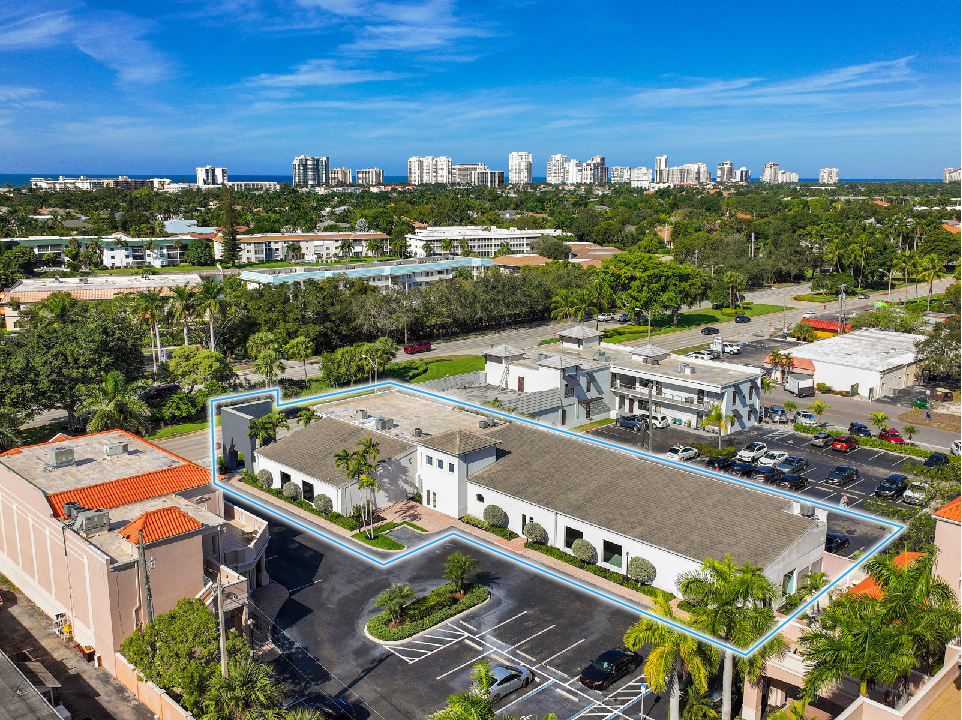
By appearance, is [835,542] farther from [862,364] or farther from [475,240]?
[475,240]

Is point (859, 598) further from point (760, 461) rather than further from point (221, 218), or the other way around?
point (221, 218)

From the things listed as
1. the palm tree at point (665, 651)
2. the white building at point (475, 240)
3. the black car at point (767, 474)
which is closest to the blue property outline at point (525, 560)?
the palm tree at point (665, 651)

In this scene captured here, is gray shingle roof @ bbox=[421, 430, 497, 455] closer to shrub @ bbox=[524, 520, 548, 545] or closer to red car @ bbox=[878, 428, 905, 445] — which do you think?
shrub @ bbox=[524, 520, 548, 545]

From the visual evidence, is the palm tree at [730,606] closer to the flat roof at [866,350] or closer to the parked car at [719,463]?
the parked car at [719,463]

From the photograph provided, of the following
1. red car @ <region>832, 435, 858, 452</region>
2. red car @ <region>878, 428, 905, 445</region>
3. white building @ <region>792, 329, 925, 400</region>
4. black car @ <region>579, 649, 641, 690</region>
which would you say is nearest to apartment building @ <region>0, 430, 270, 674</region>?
black car @ <region>579, 649, 641, 690</region>

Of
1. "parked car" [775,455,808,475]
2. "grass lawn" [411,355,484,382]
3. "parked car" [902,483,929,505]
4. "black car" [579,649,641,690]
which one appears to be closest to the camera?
"black car" [579,649,641,690]

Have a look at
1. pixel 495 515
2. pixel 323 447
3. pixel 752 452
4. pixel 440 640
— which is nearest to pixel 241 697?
pixel 440 640
